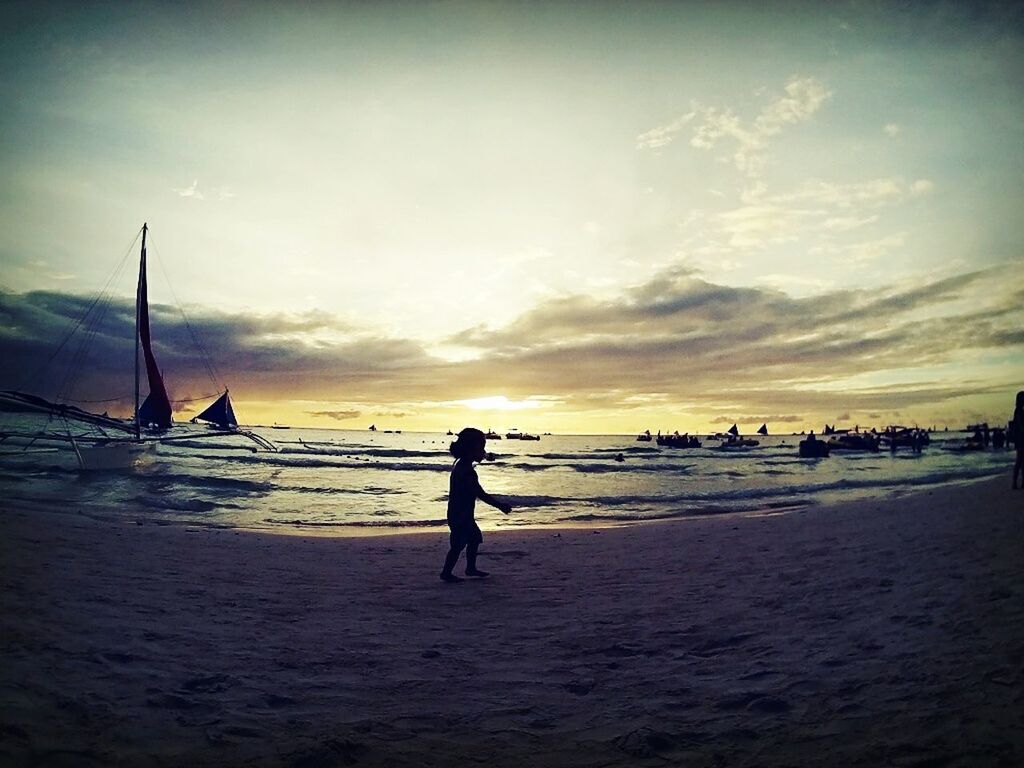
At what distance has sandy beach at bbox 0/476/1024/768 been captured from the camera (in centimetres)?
353

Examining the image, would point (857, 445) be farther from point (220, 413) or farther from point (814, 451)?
point (220, 413)

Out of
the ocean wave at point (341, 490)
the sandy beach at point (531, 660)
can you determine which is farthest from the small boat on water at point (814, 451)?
the sandy beach at point (531, 660)

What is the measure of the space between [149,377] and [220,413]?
20.3 metres

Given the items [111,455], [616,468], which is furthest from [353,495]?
[616,468]

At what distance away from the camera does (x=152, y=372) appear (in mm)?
37938

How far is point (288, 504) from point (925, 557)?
23061mm

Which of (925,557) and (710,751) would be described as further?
(925,557)

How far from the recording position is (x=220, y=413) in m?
57.5

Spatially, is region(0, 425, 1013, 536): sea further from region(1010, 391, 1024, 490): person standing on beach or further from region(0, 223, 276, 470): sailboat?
region(1010, 391, 1024, 490): person standing on beach

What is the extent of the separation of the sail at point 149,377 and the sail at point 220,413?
13.7 meters

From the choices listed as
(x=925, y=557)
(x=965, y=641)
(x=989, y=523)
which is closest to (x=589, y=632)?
(x=965, y=641)

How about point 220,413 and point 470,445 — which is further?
point 220,413

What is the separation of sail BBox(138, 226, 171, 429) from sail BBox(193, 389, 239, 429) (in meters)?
13.7

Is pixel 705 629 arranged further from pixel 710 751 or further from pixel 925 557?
pixel 925 557
